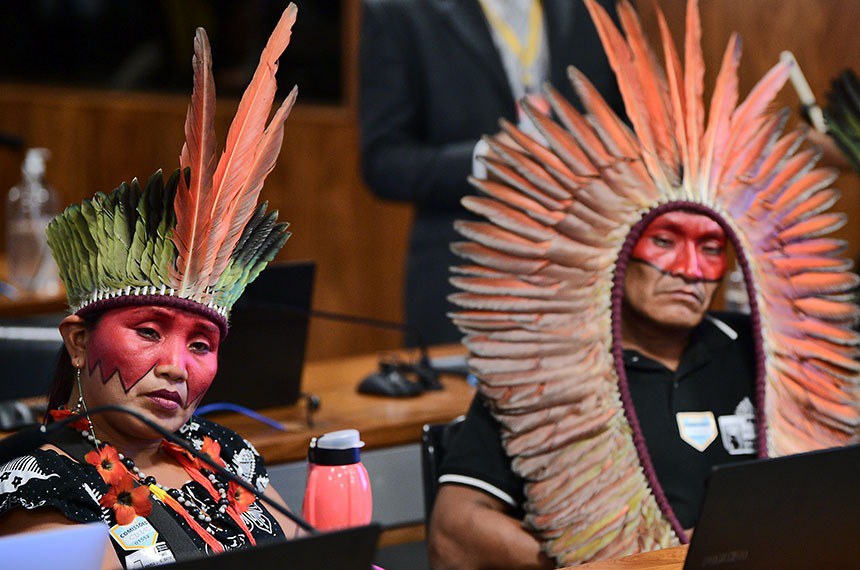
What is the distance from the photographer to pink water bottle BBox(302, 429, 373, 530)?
151 centimetres

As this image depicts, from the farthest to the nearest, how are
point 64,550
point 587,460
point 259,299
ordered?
point 259,299 < point 587,460 < point 64,550

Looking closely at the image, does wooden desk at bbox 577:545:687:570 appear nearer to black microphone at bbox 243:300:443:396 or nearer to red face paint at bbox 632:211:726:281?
red face paint at bbox 632:211:726:281

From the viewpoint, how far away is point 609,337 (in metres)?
2.06

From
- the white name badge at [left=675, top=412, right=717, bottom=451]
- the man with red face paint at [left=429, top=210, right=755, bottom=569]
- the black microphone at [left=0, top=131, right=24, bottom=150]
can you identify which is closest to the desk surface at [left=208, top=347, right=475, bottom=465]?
the man with red face paint at [left=429, top=210, right=755, bottom=569]

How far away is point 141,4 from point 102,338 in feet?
13.6

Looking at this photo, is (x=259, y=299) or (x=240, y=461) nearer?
(x=240, y=461)

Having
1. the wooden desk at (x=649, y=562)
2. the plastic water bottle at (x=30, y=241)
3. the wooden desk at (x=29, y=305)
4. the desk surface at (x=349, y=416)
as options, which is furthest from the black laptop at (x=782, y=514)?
the plastic water bottle at (x=30, y=241)

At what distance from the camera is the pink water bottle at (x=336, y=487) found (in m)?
1.51

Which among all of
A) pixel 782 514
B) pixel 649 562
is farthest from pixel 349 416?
pixel 782 514

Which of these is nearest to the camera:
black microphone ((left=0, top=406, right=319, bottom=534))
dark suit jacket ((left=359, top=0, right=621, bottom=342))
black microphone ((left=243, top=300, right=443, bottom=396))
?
black microphone ((left=0, top=406, right=319, bottom=534))

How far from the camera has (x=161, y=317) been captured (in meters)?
1.59

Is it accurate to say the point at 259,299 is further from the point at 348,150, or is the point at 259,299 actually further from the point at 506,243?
the point at 348,150

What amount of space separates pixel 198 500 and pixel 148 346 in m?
0.21

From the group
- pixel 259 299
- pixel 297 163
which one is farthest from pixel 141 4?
pixel 259 299
